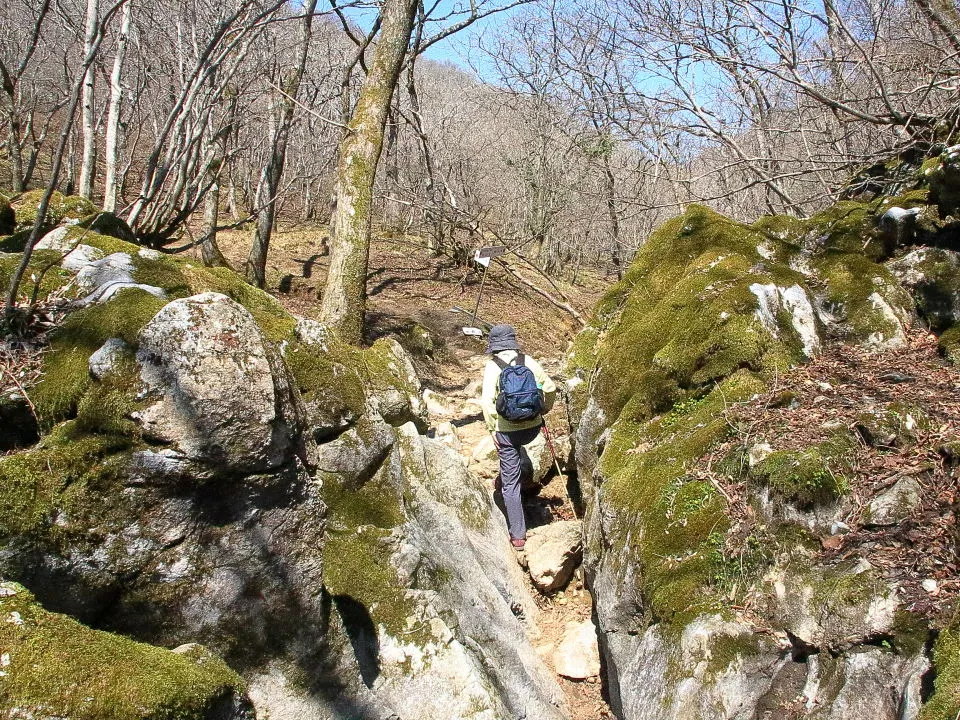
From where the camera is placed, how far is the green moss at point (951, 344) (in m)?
4.71

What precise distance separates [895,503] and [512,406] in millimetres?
3190

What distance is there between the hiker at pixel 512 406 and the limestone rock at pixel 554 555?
0.20 metres

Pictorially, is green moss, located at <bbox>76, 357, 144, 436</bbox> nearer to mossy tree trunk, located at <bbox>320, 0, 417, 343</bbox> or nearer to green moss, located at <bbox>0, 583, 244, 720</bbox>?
green moss, located at <bbox>0, 583, 244, 720</bbox>

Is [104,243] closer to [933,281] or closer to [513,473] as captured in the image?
[513,473]

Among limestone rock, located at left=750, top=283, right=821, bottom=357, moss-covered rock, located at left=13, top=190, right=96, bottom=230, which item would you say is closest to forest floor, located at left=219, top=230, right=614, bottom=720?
limestone rock, located at left=750, top=283, right=821, bottom=357

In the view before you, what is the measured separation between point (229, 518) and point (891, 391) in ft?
13.3

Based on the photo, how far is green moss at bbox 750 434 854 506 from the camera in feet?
11.4

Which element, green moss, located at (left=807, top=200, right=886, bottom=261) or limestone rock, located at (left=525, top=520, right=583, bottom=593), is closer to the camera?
limestone rock, located at (left=525, top=520, right=583, bottom=593)

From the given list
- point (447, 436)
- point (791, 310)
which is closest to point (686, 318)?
point (791, 310)

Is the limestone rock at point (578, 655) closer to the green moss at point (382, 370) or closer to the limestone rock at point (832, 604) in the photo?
the limestone rock at point (832, 604)

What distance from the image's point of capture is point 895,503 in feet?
10.6

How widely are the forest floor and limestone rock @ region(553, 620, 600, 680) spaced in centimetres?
6

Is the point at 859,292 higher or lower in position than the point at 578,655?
higher

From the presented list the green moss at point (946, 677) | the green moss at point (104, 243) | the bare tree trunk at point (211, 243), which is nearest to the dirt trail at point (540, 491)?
the green moss at point (946, 677)
